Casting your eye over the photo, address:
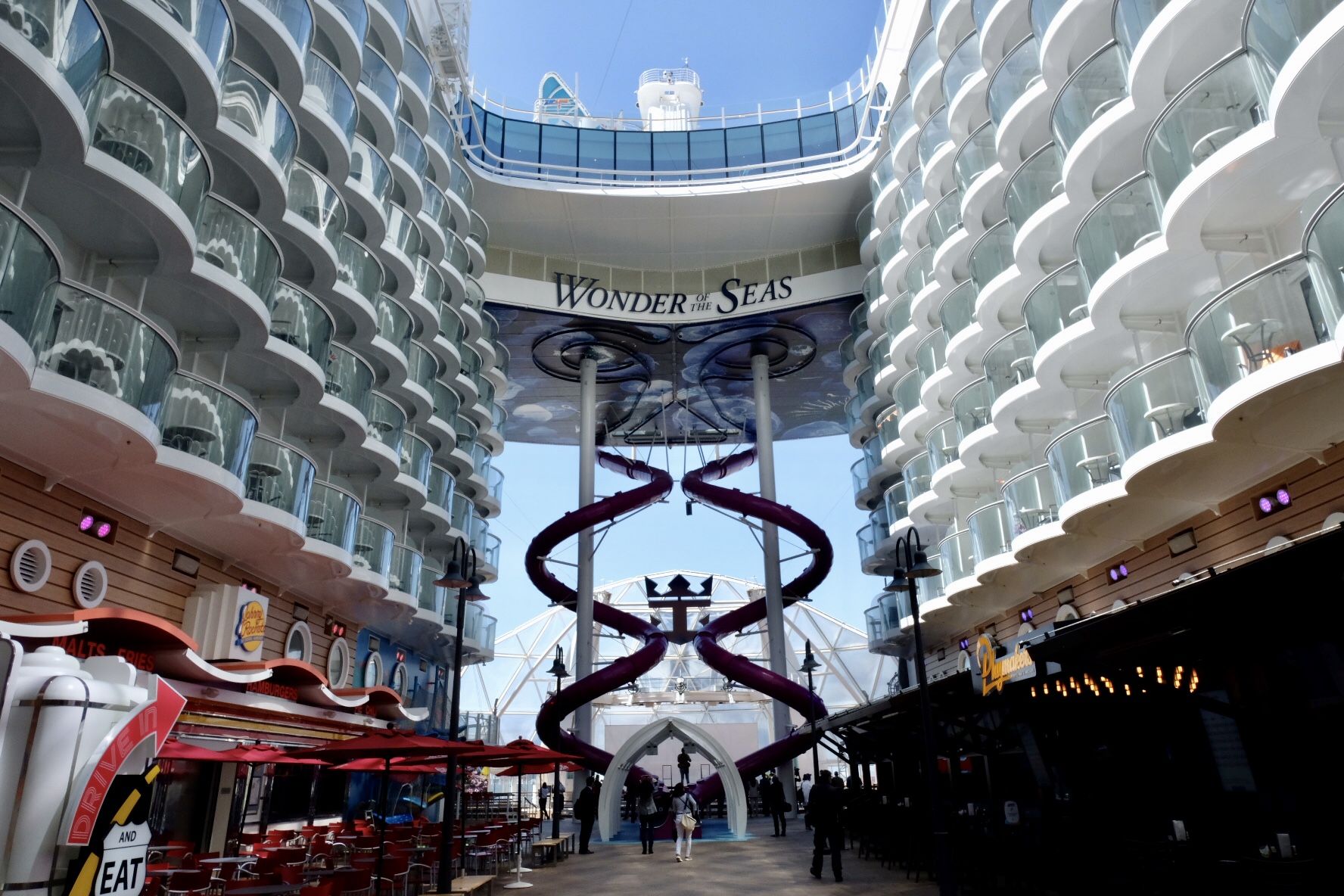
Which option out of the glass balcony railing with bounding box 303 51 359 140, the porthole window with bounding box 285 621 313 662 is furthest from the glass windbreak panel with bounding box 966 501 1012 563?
the glass balcony railing with bounding box 303 51 359 140

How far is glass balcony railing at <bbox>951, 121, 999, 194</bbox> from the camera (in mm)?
20828

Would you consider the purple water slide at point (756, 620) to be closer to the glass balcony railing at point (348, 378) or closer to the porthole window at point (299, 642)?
the porthole window at point (299, 642)

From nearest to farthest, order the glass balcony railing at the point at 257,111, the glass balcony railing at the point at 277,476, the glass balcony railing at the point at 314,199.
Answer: the glass balcony railing at the point at 257,111 < the glass balcony railing at the point at 277,476 < the glass balcony railing at the point at 314,199

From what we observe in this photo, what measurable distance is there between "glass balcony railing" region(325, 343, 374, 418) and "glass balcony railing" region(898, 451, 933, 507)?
1377 cm

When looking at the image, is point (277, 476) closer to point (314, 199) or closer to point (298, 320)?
point (298, 320)

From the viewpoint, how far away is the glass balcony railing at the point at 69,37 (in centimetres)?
938

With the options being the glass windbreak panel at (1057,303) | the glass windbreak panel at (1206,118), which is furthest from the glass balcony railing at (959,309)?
the glass windbreak panel at (1206,118)

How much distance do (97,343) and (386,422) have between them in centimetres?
1088

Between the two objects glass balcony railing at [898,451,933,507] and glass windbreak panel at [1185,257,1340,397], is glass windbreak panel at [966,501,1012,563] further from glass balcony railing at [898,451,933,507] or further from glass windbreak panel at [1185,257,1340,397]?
glass windbreak panel at [1185,257,1340,397]

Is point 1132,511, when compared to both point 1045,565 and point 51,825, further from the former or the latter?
point 51,825

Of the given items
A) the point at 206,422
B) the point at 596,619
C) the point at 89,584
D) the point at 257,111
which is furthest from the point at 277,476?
the point at 596,619

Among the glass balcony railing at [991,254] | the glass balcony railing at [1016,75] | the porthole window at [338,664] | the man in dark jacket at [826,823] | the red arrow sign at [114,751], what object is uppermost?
the glass balcony railing at [1016,75]

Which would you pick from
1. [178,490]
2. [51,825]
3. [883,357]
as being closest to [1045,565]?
[883,357]

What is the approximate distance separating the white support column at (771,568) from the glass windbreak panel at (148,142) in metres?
23.3
